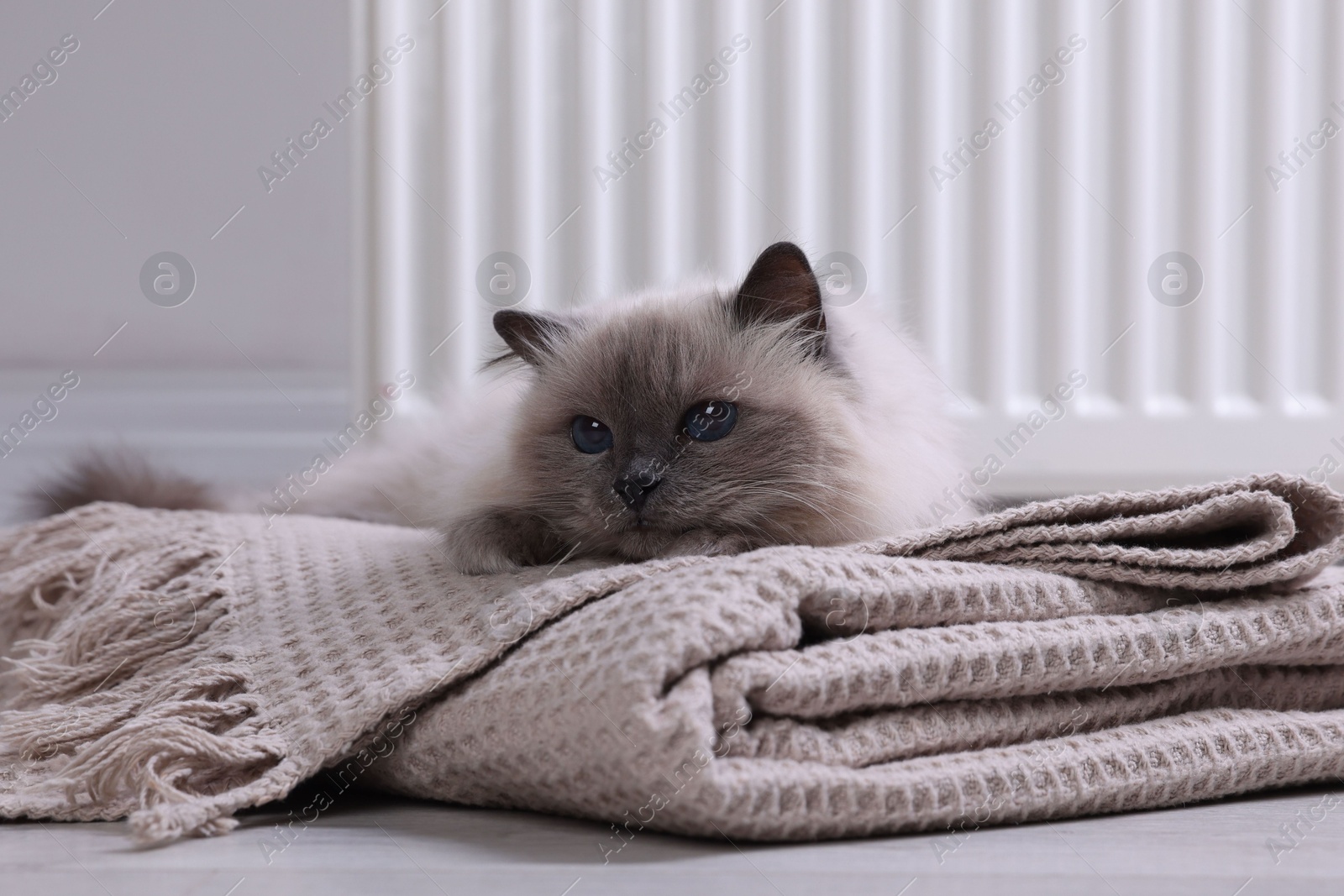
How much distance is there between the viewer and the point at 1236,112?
2.07 meters

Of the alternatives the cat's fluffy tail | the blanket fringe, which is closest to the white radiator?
the cat's fluffy tail

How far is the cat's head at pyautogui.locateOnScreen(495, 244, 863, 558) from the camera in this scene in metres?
0.99

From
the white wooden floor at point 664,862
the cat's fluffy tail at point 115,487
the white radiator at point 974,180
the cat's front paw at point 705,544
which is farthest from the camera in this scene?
the white radiator at point 974,180

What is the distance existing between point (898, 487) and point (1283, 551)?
1.11 feet

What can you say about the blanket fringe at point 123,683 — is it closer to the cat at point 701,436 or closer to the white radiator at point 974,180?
the cat at point 701,436

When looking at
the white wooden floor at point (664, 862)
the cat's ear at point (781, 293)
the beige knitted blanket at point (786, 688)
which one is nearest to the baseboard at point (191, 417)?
the beige knitted blanket at point (786, 688)

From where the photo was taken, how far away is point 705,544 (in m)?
0.98

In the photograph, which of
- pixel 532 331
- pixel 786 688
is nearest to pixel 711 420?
pixel 532 331

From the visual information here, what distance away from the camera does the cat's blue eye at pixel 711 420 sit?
3.37ft

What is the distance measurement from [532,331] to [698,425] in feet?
0.78

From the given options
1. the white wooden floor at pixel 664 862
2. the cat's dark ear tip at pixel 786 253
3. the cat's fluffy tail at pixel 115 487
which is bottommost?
the white wooden floor at pixel 664 862

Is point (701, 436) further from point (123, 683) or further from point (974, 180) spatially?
point (974, 180)

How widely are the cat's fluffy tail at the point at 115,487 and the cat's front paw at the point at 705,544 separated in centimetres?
99

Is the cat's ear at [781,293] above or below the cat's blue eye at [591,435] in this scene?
above
